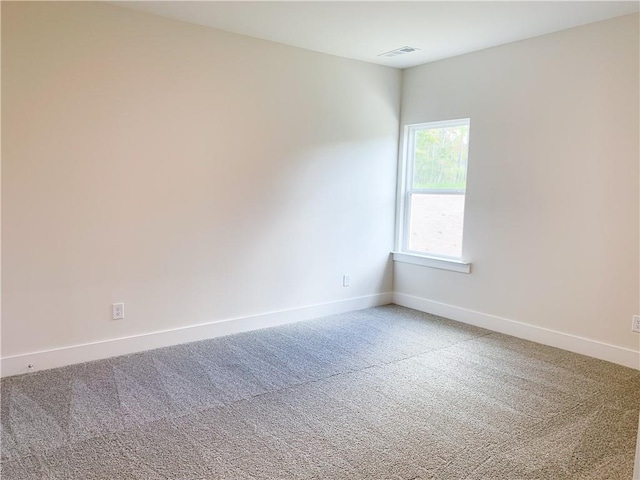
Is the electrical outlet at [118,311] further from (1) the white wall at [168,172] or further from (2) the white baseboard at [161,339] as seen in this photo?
(2) the white baseboard at [161,339]

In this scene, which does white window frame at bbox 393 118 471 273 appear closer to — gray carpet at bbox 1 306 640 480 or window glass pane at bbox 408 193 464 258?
window glass pane at bbox 408 193 464 258

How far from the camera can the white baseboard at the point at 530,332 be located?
3375mm

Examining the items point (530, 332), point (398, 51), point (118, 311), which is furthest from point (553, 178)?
point (118, 311)

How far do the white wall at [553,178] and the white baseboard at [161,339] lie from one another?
4.17ft

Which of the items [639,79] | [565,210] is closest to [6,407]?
[565,210]

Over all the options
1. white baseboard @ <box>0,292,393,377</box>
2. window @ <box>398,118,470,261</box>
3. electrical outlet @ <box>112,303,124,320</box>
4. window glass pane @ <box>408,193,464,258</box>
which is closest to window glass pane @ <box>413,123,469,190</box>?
window @ <box>398,118,470,261</box>

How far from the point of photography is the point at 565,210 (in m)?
3.63

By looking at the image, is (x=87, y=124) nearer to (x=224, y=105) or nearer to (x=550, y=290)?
(x=224, y=105)

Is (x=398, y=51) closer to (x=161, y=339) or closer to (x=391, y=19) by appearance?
(x=391, y=19)

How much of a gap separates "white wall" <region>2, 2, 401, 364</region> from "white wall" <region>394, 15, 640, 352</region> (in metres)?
1.07

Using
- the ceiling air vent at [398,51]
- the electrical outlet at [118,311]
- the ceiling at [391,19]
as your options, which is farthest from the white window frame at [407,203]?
the electrical outlet at [118,311]

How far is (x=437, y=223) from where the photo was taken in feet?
15.4

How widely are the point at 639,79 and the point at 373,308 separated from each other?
302cm

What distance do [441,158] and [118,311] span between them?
331cm
